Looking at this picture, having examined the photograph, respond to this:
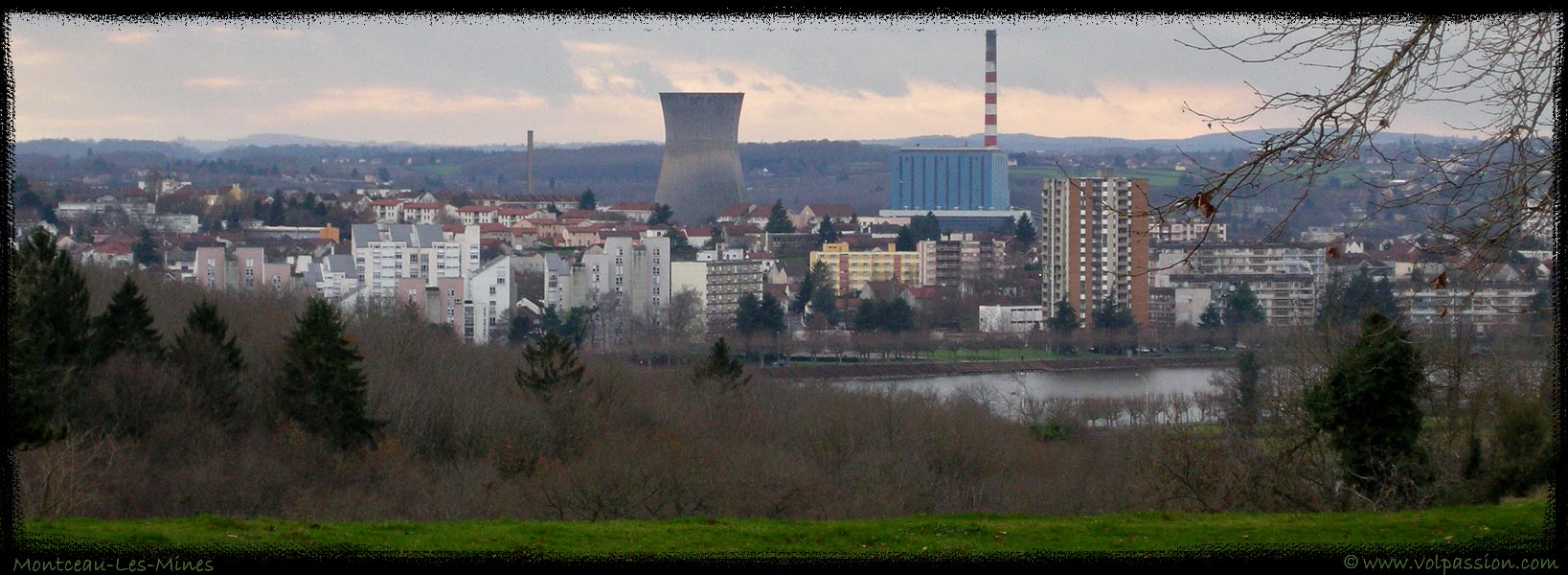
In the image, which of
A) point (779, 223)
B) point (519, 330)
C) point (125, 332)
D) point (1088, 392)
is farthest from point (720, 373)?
point (779, 223)

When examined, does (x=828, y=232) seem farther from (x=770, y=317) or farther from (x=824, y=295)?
(x=770, y=317)

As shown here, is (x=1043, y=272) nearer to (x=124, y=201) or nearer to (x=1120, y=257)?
(x=1120, y=257)

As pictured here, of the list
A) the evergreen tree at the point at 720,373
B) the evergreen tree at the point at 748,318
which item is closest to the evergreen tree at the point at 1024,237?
the evergreen tree at the point at 748,318

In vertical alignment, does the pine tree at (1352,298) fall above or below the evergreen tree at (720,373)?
above

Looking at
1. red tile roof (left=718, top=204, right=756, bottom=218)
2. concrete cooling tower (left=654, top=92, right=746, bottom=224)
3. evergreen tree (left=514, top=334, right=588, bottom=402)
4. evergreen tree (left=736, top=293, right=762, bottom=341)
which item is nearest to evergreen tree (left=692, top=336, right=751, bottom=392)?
evergreen tree (left=514, top=334, right=588, bottom=402)

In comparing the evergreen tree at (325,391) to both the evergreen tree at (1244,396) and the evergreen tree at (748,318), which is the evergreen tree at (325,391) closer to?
the evergreen tree at (1244,396)

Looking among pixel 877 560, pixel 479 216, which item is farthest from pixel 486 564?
pixel 479 216

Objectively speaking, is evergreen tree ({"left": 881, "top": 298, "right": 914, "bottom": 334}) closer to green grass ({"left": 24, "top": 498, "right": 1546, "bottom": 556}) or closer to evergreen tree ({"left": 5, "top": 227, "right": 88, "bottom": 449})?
evergreen tree ({"left": 5, "top": 227, "right": 88, "bottom": 449})
